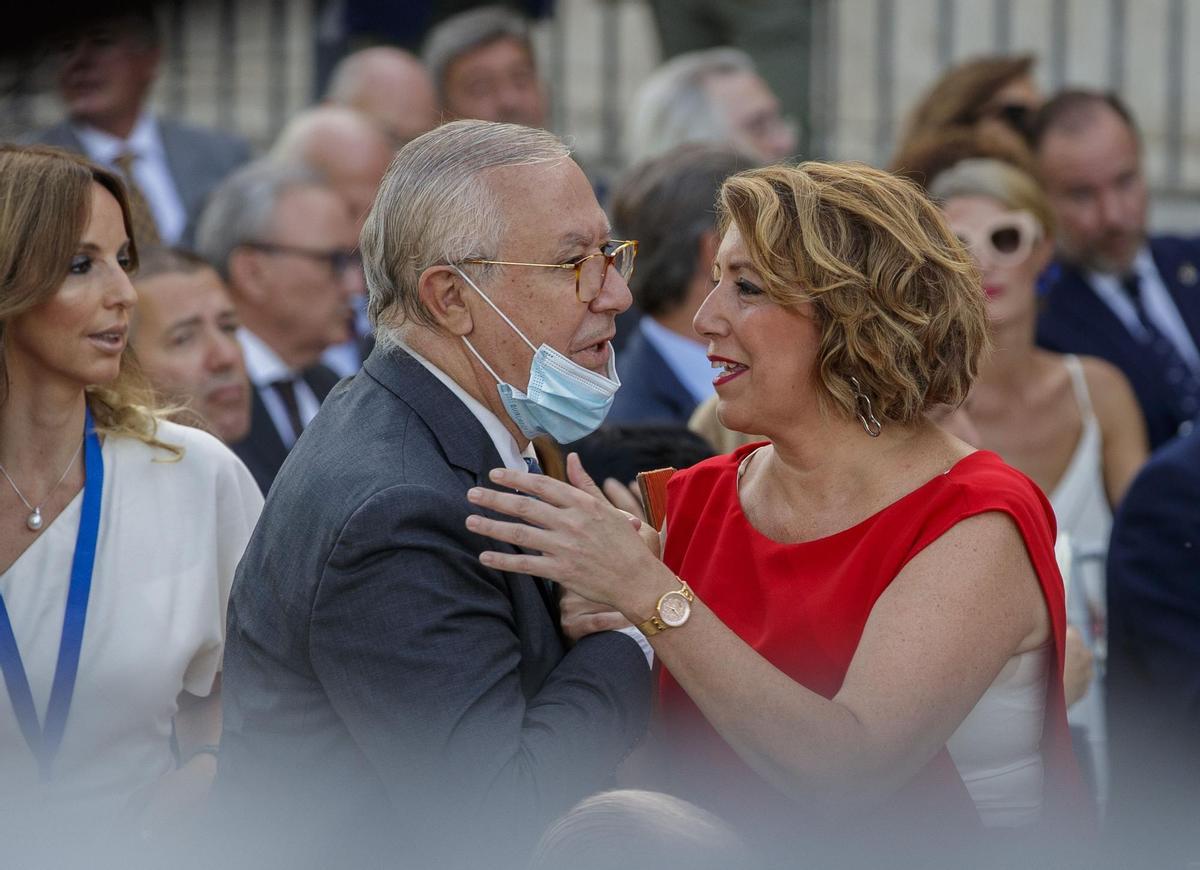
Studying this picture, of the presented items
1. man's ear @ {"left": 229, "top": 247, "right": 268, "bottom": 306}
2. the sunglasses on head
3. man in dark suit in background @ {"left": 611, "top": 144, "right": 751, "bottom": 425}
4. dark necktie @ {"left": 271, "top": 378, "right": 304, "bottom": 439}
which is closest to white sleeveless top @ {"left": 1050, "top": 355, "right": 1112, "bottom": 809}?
the sunglasses on head

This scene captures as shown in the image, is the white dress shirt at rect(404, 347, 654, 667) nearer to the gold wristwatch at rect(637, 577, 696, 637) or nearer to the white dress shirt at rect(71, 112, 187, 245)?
the gold wristwatch at rect(637, 577, 696, 637)

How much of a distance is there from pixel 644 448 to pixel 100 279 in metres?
1.20

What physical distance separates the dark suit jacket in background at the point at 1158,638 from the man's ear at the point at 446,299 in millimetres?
1907

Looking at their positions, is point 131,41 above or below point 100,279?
above

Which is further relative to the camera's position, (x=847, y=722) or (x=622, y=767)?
(x=622, y=767)

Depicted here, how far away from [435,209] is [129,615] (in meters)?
1.12

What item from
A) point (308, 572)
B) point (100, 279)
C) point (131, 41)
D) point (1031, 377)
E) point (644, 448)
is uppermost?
point (131, 41)

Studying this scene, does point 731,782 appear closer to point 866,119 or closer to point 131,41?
point 131,41

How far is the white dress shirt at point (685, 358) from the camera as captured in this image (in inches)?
187

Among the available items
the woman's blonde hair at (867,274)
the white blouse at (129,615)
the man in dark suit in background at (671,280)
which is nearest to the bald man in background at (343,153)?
the man in dark suit in background at (671,280)

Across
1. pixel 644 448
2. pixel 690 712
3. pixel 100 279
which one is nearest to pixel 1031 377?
pixel 644 448

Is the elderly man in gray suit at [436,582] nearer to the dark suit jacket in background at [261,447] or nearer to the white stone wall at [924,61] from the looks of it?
the dark suit jacket in background at [261,447]

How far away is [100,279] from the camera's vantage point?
3127 millimetres

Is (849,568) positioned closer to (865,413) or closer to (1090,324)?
(865,413)
